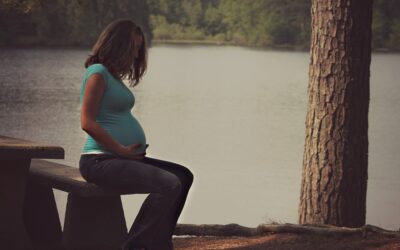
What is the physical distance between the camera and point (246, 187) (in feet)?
45.4

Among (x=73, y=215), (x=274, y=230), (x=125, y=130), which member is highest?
(x=125, y=130)

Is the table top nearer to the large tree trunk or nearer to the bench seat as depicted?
the bench seat

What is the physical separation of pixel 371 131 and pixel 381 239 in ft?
51.7

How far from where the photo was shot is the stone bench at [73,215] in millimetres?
6152

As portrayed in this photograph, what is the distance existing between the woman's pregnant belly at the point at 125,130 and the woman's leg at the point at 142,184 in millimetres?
108

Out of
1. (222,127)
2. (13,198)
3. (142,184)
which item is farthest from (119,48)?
(222,127)

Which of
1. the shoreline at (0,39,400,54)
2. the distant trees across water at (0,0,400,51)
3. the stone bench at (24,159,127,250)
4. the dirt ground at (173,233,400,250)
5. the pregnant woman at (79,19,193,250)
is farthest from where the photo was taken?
the shoreline at (0,39,400,54)

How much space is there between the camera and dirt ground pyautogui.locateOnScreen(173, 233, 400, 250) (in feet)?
21.6

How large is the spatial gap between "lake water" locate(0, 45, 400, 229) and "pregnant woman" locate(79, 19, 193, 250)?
5.53 metres

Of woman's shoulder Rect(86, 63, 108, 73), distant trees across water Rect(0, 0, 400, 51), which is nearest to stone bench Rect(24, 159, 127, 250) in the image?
woman's shoulder Rect(86, 63, 108, 73)

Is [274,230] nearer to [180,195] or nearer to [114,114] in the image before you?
[180,195]

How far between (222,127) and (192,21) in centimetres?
5817

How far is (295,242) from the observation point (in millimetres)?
6750

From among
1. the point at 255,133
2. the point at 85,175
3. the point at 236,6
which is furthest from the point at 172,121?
the point at 236,6
